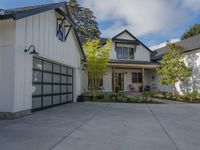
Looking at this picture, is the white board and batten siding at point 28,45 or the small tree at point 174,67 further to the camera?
the small tree at point 174,67

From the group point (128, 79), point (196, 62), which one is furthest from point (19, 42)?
point (128, 79)

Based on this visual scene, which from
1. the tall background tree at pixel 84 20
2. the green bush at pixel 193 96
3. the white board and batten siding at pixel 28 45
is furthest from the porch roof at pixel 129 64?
the tall background tree at pixel 84 20

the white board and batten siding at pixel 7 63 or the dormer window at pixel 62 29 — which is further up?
the dormer window at pixel 62 29

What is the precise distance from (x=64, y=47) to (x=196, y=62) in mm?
12332

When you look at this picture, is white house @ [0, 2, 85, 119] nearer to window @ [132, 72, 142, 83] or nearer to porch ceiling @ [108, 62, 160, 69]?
porch ceiling @ [108, 62, 160, 69]

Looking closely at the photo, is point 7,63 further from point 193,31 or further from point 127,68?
point 193,31

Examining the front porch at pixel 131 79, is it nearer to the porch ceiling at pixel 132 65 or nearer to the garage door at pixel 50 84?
the porch ceiling at pixel 132 65

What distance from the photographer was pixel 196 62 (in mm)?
19219

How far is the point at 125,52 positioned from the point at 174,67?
23.5 ft

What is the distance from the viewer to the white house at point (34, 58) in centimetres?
805

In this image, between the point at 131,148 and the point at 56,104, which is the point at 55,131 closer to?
the point at 131,148

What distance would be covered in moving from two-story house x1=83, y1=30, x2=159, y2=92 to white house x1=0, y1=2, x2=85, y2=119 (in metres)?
9.59

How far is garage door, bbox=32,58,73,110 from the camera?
9977 millimetres

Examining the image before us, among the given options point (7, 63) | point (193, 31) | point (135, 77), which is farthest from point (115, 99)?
point (193, 31)
